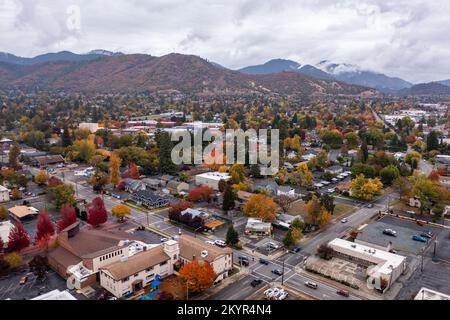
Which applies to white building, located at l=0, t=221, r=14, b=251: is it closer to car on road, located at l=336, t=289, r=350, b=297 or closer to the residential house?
the residential house

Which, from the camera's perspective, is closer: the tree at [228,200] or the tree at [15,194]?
the tree at [228,200]

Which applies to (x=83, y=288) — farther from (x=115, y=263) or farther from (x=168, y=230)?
(x=168, y=230)

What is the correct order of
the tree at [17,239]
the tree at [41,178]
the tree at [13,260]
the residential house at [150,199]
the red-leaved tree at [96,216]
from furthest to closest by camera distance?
the tree at [41,178] → the residential house at [150,199] → the red-leaved tree at [96,216] → the tree at [17,239] → the tree at [13,260]

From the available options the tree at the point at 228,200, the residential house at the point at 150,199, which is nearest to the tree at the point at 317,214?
the tree at the point at 228,200

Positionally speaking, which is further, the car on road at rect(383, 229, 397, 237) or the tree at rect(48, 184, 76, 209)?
the tree at rect(48, 184, 76, 209)

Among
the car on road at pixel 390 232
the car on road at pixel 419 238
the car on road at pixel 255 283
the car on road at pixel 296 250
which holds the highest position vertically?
the car on road at pixel 390 232

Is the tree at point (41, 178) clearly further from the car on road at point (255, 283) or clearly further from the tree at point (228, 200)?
the car on road at point (255, 283)

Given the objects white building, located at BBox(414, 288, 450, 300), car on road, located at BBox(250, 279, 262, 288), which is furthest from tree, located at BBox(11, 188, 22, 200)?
white building, located at BBox(414, 288, 450, 300)
